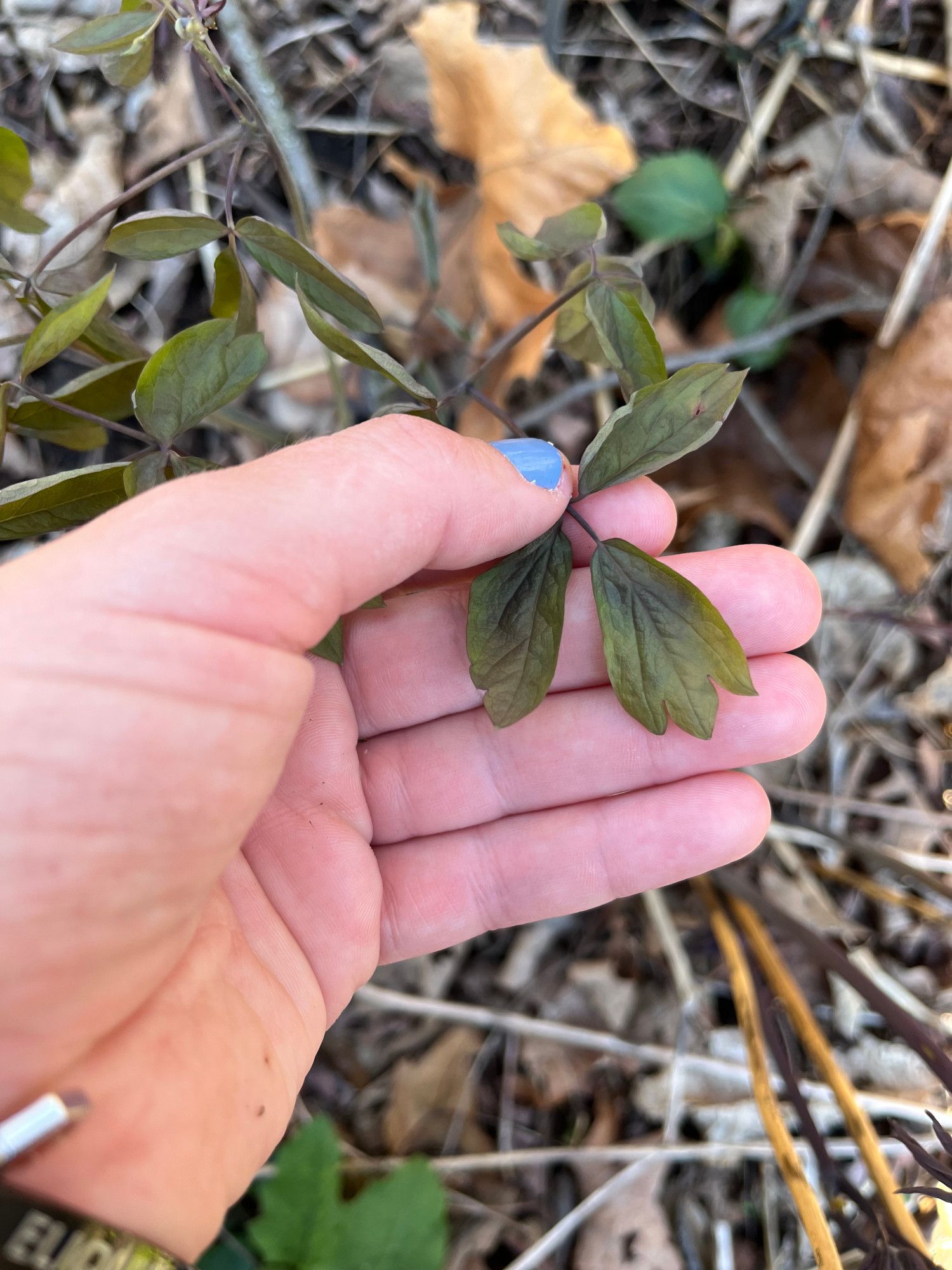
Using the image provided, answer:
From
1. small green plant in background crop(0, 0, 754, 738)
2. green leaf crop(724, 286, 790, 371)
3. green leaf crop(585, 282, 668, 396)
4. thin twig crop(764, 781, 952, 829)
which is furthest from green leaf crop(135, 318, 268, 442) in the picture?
thin twig crop(764, 781, 952, 829)

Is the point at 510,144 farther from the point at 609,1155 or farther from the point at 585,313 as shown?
the point at 609,1155

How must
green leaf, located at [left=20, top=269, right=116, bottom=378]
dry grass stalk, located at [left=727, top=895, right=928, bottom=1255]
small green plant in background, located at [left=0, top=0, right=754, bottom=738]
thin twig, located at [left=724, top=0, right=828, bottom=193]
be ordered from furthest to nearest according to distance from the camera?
thin twig, located at [left=724, top=0, right=828, bottom=193], dry grass stalk, located at [left=727, top=895, right=928, bottom=1255], small green plant in background, located at [left=0, top=0, right=754, bottom=738], green leaf, located at [left=20, top=269, right=116, bottom=378]

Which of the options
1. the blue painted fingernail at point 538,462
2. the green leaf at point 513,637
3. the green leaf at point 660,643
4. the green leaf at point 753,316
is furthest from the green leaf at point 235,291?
the green leaf at point 753,316

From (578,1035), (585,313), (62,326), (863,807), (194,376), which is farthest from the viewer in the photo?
(863,807)

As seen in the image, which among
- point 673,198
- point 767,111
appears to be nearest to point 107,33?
point 673,198

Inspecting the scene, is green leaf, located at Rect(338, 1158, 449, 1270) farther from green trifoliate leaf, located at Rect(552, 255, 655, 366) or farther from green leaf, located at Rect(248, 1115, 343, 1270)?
green trifoliate leaf, located at Rect(552, 255, 655, 366)

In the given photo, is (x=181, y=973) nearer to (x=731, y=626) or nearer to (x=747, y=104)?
(x=731, y=626)
